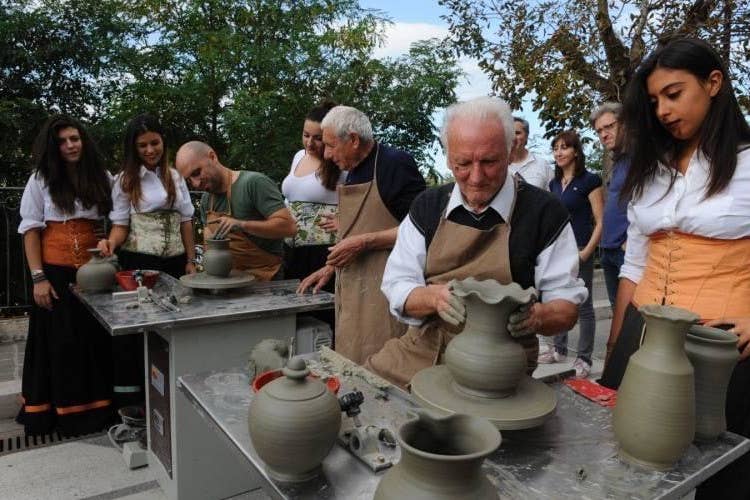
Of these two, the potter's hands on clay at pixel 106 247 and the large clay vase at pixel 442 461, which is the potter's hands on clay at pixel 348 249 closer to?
the potter's hands on clay at pixel 106 247

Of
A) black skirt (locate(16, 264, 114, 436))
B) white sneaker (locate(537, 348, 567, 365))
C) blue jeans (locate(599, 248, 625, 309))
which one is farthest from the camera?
white sneaker (locate(537, 348, 567, 365))

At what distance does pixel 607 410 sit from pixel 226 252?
2.11m

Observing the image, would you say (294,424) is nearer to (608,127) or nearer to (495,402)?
(495,402)

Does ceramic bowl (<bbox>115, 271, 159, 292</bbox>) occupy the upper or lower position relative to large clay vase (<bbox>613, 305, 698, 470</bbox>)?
lower

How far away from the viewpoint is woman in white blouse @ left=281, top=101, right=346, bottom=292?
346 centimetres

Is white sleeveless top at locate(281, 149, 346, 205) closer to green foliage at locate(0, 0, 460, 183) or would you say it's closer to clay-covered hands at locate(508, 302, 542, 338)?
clay-covered hands at locate(508, 302, 542, 338)

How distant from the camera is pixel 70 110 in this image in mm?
7176

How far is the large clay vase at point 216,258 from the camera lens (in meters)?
2.98

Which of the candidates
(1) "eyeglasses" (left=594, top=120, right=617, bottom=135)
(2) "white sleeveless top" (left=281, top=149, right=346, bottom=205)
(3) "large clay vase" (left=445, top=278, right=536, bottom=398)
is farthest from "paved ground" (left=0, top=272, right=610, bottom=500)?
(1) "eyeglasses" (left=594, top=120, right=617, bottom=135)

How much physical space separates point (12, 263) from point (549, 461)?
5.70 meters

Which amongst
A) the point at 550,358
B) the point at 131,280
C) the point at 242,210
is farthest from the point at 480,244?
the point at 550,358

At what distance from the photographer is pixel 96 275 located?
303 cm

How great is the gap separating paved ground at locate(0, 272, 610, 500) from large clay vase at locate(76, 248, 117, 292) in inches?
39.8

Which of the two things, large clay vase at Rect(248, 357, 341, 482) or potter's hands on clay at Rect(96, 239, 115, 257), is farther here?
potter's hands on clay at Rect(96, 239, 115, 257)
